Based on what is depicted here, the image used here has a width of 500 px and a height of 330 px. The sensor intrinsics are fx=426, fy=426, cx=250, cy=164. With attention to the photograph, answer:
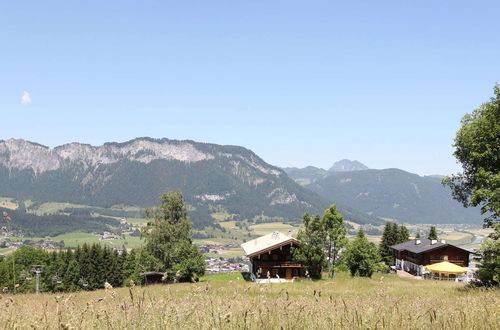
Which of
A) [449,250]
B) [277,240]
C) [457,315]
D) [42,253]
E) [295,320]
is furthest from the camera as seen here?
[42,253]

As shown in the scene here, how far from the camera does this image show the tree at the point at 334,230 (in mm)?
45688

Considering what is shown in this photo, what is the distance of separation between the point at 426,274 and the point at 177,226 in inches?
1442

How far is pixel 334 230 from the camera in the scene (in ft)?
150

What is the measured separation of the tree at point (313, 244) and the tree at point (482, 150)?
18.1 metres

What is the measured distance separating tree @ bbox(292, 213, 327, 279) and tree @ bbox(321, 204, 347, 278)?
0.57 metres

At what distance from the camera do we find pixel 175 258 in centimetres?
6097

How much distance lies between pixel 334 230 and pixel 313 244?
9.53 ft

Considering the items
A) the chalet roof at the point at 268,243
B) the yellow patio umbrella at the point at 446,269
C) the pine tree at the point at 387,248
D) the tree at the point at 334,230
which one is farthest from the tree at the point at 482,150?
the pine tree at the point at 387,248

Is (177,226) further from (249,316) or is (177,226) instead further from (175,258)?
(249,316)

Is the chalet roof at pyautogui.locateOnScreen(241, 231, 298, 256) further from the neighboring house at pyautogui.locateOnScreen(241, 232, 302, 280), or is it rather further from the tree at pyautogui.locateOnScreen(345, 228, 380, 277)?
the tree at pyautogui.locateOnScreen(345, 228, 380, 277)

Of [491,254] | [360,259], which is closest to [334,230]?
[360,259]

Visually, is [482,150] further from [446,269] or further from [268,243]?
[268,243]

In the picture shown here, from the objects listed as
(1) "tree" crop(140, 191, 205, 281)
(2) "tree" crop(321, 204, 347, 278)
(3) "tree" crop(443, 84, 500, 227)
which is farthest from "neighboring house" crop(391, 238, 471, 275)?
(3) "tree" crop(443, 84, 500, 227)

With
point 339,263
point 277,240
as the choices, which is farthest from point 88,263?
point 339,263
